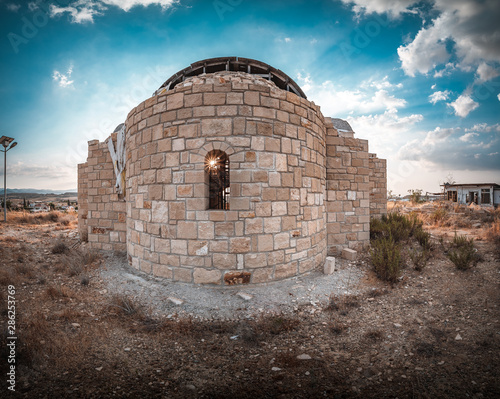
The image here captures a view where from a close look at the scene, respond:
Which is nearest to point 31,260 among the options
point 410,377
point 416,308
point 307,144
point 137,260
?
point 137,260

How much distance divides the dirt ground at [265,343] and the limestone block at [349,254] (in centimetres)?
119

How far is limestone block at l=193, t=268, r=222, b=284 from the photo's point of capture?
4234 millimetres

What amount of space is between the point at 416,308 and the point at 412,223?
498 cm

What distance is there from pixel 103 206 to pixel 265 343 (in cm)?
636

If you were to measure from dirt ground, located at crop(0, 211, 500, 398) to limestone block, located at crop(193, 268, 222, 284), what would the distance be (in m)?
0.48

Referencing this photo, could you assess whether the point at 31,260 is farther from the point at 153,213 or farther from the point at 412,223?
the point at 412,223

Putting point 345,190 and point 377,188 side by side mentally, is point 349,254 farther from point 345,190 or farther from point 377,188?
point 377,188

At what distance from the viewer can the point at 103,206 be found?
703cm

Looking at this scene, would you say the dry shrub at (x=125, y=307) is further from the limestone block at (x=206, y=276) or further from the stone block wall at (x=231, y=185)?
the limestone block at (x=206, y=276)

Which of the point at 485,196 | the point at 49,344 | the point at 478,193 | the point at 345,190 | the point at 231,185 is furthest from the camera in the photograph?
the point at 478,193

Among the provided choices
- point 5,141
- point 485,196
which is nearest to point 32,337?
point 5,141

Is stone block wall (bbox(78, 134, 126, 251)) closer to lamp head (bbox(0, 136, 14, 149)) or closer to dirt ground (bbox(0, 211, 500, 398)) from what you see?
dirt ground (bbox(0, 211, 500, 398))

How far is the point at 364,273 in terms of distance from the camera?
203 inches

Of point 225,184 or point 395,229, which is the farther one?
point 395,229
